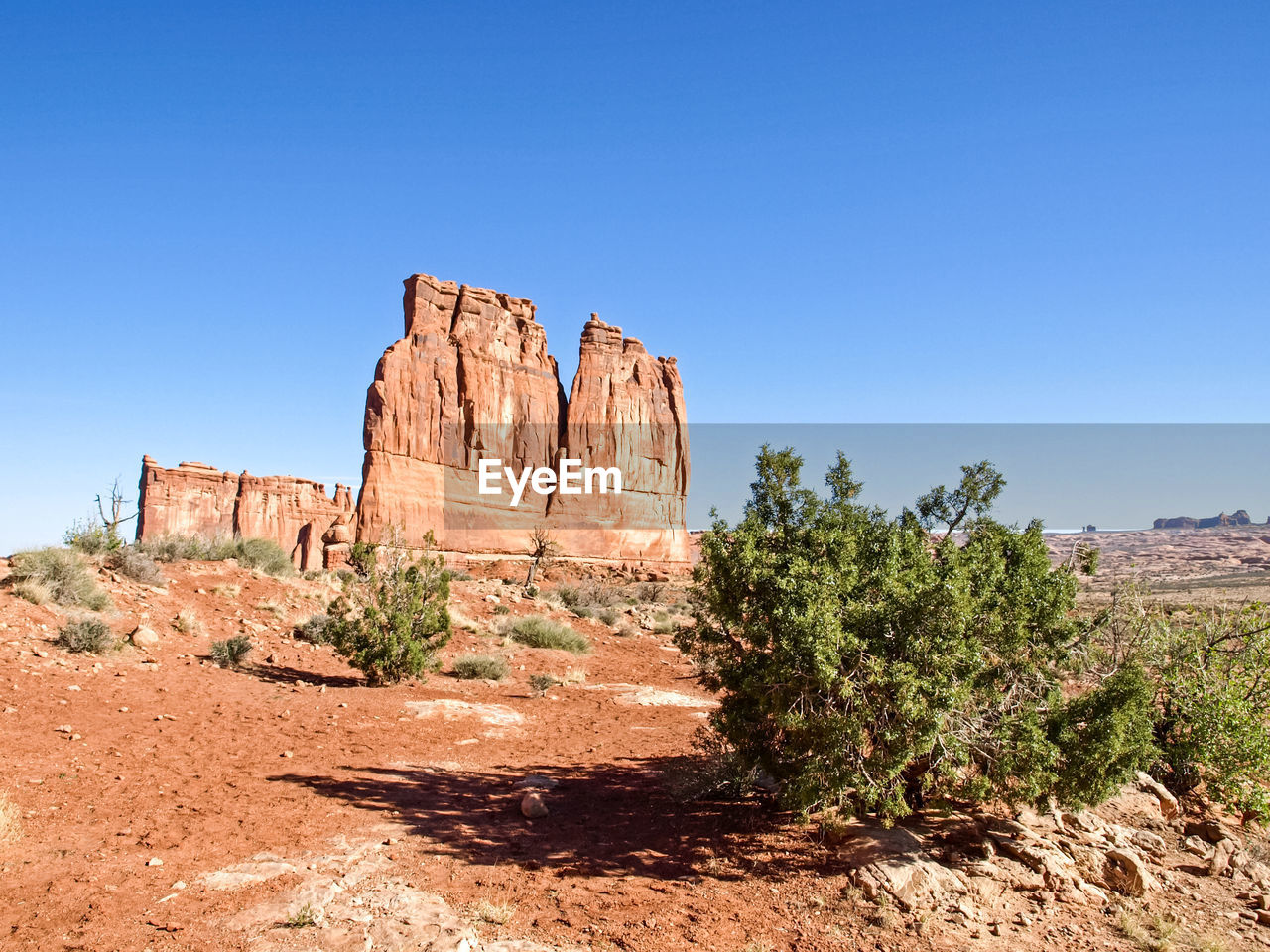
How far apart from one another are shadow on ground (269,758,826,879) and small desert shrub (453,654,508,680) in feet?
19.2

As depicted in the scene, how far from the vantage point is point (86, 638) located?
1125 cm

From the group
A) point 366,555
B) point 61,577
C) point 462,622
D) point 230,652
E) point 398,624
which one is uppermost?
point 366,555

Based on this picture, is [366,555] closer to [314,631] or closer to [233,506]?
[314,631]

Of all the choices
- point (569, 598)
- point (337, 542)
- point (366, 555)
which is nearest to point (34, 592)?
point (366, 555)

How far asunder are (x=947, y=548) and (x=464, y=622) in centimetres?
1599

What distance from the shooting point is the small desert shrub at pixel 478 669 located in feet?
48.5

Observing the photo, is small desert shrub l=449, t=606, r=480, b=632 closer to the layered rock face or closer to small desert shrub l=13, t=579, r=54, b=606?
small desert shrub l=13, t=579, r=54, b=606

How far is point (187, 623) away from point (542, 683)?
23.0 feet

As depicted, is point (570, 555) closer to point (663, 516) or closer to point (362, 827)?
point (663, 516)

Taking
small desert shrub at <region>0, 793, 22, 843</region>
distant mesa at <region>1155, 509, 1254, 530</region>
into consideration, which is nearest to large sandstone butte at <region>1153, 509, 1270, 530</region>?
distant mesa at <region>1155, 509, 1254, 530</region>

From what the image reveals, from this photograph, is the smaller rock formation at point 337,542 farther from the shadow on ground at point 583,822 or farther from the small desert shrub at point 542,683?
the shadow on ground at point 583,822

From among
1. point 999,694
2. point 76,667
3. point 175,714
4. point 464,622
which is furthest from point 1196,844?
point 464,622

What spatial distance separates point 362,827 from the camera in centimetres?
674

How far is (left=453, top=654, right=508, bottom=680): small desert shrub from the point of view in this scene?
14797mm
